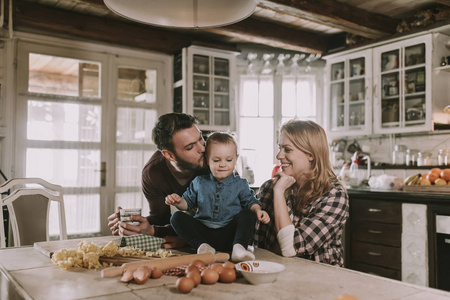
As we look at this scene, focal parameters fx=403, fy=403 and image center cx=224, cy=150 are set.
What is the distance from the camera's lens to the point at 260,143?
5.53m

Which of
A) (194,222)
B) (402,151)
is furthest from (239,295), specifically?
(402,151)

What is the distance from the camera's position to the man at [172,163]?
85.4 inches

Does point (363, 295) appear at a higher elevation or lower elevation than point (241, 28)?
lower

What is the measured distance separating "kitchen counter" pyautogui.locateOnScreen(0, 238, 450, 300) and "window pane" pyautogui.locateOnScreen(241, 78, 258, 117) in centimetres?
426

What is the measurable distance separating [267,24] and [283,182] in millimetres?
3441

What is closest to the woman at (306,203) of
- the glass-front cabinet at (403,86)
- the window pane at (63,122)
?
the glass-front cabinet at (403,86)

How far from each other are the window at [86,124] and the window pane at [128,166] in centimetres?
1

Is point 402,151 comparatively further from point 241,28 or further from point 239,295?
point 239,295

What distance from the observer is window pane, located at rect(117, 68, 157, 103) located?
4980mm

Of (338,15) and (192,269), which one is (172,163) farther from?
(338,15)

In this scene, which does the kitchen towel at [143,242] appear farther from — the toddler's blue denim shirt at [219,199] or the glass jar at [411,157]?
the glass jar at [411,157]

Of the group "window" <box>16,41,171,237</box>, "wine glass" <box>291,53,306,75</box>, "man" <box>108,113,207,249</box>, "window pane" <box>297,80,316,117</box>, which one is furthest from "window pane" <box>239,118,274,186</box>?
"man" <box>108,113,207,249</box>

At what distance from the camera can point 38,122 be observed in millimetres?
4383

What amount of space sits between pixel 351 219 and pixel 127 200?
2.60 metres
